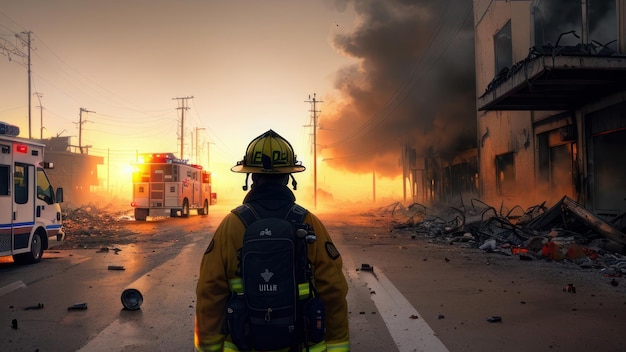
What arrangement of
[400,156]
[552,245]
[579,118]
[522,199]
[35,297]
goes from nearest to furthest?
[35,297] < [552,245] < [579,118] < [522,199] < [400,156]

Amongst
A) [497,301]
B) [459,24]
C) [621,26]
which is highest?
[459,24]

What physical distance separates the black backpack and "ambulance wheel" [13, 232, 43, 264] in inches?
357

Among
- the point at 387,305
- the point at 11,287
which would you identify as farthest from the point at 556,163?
the point at 11,287

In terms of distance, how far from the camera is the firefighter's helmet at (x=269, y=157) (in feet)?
7.35

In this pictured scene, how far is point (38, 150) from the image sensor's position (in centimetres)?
984

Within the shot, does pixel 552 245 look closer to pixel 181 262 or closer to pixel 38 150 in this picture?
pixel 181 262

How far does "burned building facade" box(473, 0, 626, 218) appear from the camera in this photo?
33.0 feet

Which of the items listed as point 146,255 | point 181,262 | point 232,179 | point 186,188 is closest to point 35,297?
point 181,262

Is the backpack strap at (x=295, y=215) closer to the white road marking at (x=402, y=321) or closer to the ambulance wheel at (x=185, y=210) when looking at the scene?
the white road marking at (x=402, y=321)

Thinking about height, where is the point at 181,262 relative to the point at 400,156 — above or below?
below

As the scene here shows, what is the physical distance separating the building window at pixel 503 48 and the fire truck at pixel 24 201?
14878 millimetres

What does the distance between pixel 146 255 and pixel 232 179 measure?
9145cm

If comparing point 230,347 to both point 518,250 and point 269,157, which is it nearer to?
point 269,157

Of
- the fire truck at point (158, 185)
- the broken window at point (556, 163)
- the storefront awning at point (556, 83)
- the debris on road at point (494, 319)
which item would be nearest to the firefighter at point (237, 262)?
the debris on road at point (494, 319)
